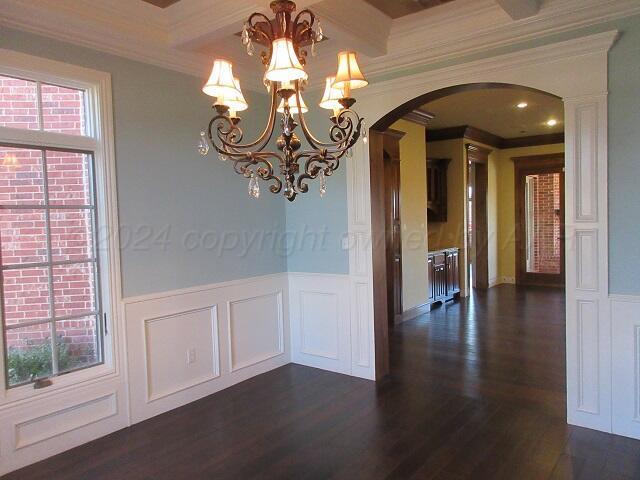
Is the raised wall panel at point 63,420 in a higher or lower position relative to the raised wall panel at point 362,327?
lower

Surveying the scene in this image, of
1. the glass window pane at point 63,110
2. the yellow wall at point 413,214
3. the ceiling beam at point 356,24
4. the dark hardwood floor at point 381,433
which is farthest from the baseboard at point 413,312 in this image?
the glass window pane at point 63,110

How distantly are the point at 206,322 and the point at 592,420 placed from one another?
9.79ft

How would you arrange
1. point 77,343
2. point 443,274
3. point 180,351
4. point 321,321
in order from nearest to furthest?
point 77,343 < point 180,351 < point 321,321 < point 443,274

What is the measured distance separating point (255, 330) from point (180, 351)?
32.8 inches

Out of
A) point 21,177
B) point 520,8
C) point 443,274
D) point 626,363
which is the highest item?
point 520,8

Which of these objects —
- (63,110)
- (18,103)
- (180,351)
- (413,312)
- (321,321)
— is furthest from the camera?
(413,312)

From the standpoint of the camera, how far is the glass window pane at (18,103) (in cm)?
275

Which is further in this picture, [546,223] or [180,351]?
[546,223]

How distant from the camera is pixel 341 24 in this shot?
3.17m

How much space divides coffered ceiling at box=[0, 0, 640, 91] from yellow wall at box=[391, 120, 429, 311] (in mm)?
2574

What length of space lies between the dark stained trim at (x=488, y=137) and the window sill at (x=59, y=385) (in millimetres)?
6432

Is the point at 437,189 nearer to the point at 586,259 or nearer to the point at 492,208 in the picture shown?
the point at 492,208

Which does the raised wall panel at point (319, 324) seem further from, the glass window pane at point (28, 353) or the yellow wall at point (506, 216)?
the yellow wall at point (506, 216)

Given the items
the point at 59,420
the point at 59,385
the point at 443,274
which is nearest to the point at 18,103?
the point at 59,385
